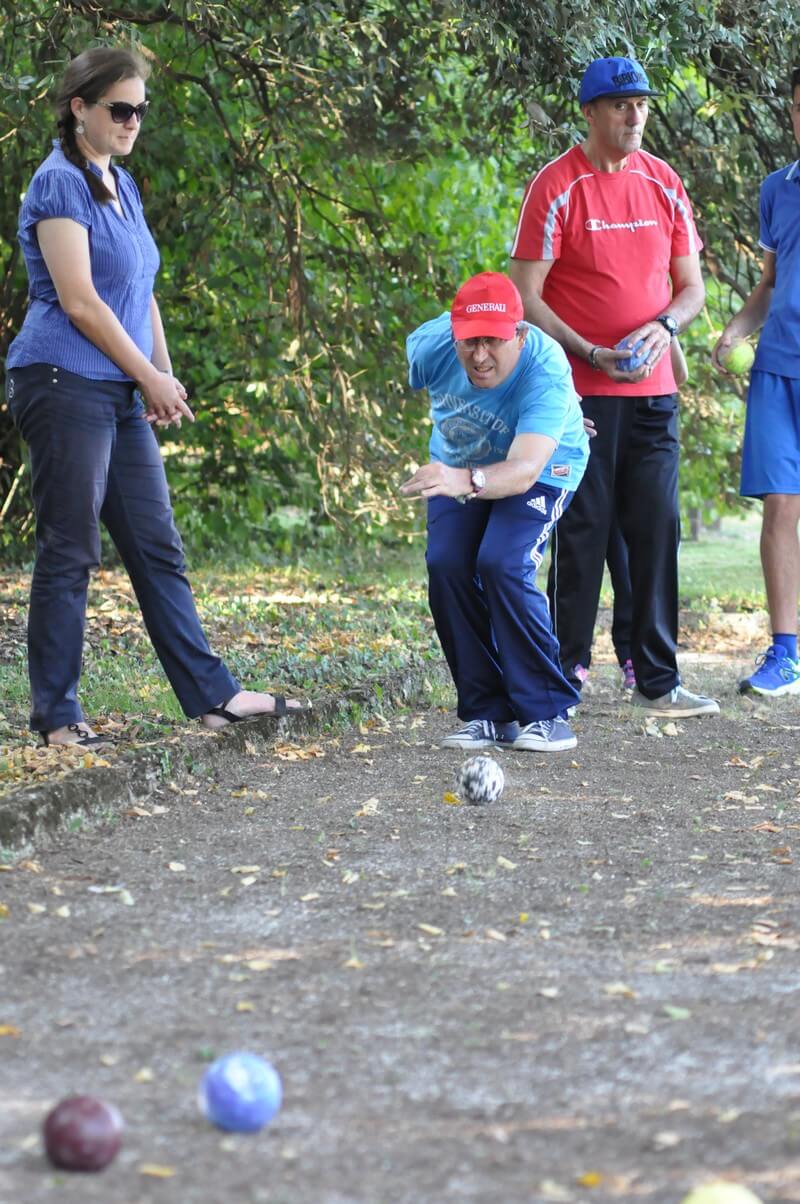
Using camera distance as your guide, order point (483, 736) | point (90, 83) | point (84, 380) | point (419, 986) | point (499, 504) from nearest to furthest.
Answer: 1. point (419, 986)
2. point (90, 83)
3. point (84, 380)
4. point (499, 504)
5. point (483, 736)

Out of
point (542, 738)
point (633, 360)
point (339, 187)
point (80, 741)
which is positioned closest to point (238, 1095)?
point (80, 741)

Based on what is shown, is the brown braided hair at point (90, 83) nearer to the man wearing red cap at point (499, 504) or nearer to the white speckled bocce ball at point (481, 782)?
the man wearing red cap at point (499, 504)

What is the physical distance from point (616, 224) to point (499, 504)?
4.08 ft

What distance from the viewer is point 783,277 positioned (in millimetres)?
6590

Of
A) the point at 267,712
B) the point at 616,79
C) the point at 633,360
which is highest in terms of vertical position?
the point at 616,79

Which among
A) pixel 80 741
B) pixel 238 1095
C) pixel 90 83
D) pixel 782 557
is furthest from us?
pixel 782 557

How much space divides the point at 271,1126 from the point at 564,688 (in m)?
3.21

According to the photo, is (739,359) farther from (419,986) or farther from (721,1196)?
(721,1196)

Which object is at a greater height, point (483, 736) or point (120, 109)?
point (120, 109)

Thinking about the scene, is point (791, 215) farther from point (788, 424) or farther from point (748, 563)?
point (748, 563)

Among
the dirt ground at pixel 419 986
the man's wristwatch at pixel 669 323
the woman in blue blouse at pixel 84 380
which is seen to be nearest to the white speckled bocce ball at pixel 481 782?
the dirt ground at pixel 419 986

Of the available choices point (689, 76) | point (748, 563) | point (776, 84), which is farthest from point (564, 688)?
point (748, 563)

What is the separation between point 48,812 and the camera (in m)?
4.30

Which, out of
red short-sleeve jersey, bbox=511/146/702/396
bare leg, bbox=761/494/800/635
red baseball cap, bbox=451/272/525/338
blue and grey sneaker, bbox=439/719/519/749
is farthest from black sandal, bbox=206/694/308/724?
bare leg, bbox=761/494/800/635
